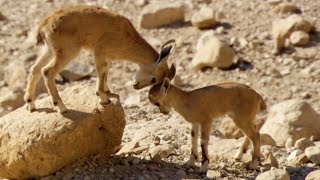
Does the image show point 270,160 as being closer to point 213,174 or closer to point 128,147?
point 213,174

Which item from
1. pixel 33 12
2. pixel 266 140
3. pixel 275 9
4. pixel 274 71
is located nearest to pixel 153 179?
pixel 266 140

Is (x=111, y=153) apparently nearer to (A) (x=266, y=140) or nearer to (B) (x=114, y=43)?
(B) (x=114, y=43)

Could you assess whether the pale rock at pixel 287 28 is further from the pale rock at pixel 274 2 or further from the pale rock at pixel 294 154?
the pale rock at pixel 294 154

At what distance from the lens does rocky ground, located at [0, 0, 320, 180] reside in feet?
35.5

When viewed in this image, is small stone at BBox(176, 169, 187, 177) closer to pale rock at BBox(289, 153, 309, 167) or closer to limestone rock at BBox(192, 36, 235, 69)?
pale rock at BBox(289, 153, 309, 167)

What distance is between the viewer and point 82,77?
18.3 meters

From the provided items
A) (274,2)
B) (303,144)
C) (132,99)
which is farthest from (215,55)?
(303,144)

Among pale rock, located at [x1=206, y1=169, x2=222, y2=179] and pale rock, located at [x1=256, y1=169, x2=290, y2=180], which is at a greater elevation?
pale rock, located at [x1=256, y1=169, x2=290, y2=180]

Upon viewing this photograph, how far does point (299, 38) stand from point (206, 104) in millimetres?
8801

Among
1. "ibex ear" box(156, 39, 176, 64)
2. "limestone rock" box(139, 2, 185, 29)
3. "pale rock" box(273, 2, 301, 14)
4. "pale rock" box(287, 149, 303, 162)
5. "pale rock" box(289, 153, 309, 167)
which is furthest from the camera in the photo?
"limestone rock" box(139, 2, 185, 29)

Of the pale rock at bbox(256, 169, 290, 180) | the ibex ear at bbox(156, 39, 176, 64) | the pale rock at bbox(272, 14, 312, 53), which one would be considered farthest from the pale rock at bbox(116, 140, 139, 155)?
the pale rock at bbox(272, 14, 312, 53)

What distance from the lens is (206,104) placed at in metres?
10.0

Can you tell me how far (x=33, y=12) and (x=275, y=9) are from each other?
6604 mm

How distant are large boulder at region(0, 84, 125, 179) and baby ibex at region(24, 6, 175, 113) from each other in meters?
0.19
